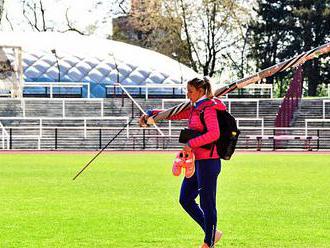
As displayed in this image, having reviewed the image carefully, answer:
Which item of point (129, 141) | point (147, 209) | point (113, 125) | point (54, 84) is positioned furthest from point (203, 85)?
point (54, 84)

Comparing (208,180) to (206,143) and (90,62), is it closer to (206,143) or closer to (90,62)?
(206,143)

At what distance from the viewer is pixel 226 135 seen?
1039 cm

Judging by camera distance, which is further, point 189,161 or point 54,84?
point 54,84

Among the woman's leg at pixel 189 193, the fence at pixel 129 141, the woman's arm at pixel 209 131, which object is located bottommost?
the fence at pixel 129 141

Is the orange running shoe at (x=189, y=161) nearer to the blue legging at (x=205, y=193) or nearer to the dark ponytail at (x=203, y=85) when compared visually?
the blue legging at (x=205, y=193)

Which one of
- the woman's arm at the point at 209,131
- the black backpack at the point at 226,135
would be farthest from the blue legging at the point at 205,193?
the woman's arm at the point at 209,131

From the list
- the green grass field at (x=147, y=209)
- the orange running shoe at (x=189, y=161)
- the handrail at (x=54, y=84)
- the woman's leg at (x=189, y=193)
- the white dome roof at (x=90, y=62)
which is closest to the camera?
the orange running shoe at (x=189, y=161)

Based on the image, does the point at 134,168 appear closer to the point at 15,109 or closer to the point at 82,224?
the point at 82,224

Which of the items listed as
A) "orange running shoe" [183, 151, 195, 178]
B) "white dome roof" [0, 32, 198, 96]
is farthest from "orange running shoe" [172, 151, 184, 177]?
"white dome roof" [0, 32, 198, 96]

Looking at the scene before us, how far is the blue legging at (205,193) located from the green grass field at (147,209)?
3.01ft

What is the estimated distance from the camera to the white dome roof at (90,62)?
6644 centimetres

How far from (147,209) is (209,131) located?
5718 mm

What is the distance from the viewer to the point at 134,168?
2794 centimetres

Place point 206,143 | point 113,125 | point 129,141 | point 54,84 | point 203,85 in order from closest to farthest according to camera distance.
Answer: point 206,143 < point 203,85 < point 129,141 < point 113,125 < point 54,84
